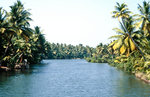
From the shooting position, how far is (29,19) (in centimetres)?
4803

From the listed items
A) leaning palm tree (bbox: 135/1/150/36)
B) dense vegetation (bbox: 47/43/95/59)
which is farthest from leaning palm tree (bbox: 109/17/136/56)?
dense vegetation (bbox: 47/43/95/59)

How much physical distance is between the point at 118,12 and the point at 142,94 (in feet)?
44.6

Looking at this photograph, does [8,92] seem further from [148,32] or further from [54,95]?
[148,32]

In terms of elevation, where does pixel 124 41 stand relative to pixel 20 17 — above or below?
below

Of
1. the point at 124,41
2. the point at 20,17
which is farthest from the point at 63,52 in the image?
the point at 124,41

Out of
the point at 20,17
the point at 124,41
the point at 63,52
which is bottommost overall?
the point at 124,41

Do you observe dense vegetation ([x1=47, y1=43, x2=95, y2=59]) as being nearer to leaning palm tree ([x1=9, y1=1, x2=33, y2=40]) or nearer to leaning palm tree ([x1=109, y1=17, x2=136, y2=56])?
leaning palm tree ([x1=9, y1=1, x2=33, y2=40])

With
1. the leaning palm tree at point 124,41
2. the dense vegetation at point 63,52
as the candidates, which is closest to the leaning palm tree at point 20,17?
the leaning palm tree at point 124,41

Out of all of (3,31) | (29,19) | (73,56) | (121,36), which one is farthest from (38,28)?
(73,56)

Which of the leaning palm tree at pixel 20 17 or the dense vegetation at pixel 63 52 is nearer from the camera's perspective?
the leaning palm tree at pixel 20 17

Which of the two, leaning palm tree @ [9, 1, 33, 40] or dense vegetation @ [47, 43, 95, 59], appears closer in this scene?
leaning palm tree @ [9, 1, 33, 40]

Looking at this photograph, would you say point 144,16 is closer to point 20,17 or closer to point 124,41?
point 124,41

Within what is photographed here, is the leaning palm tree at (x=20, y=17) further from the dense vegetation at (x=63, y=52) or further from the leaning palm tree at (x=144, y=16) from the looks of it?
the dense vegetation at (x=63, y=52)

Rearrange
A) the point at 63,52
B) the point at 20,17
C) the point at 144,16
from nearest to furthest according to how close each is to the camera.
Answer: the point at 144,16, the point at 20,17, the point at 63,52
